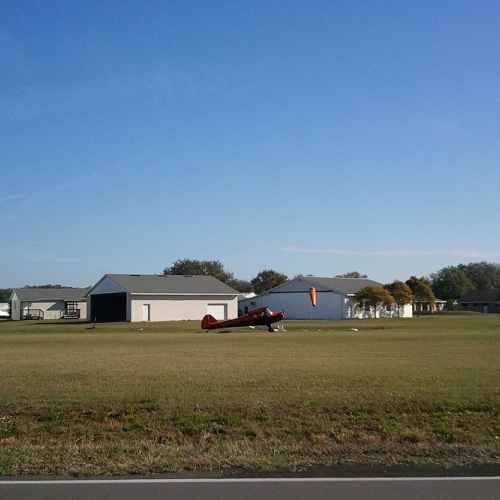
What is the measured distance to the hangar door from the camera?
81.7m

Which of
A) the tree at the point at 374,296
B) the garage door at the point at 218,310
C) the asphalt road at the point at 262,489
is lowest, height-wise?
the asphalt road at the point at 262,489

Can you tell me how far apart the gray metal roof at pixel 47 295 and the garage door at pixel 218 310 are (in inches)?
1236

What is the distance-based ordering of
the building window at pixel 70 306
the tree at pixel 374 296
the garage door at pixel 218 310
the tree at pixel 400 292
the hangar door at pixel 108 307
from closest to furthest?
the hangar door at pixel 108 307
the garage door at pixel 218 310
the tree at pixel 374 296
the tree at pixel 400 292
the building window at pixel 70 306

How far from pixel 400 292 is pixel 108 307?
39.1 meters

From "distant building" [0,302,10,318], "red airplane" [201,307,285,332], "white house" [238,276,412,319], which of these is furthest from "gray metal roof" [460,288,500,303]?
"red airplane" [201,307,285,332]

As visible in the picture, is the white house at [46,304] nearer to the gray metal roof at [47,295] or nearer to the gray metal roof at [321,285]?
the gray metal roof at [47,295]

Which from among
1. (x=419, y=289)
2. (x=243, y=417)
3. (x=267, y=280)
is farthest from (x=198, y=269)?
(x=243, y=417)

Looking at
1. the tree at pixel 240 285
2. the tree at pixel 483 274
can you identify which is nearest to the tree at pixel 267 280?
the tree at pixel 240 285

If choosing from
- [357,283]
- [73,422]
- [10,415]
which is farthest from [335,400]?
[357,283]

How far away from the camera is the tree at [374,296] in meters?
92.1

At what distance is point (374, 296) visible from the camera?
302 feet

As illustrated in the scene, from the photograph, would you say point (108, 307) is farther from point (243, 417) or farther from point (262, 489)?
point (262, 489)

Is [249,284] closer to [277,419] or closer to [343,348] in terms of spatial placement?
[343,348]

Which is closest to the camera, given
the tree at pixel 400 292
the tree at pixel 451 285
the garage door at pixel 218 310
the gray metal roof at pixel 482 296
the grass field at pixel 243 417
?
the grass field at pixel 243 417
